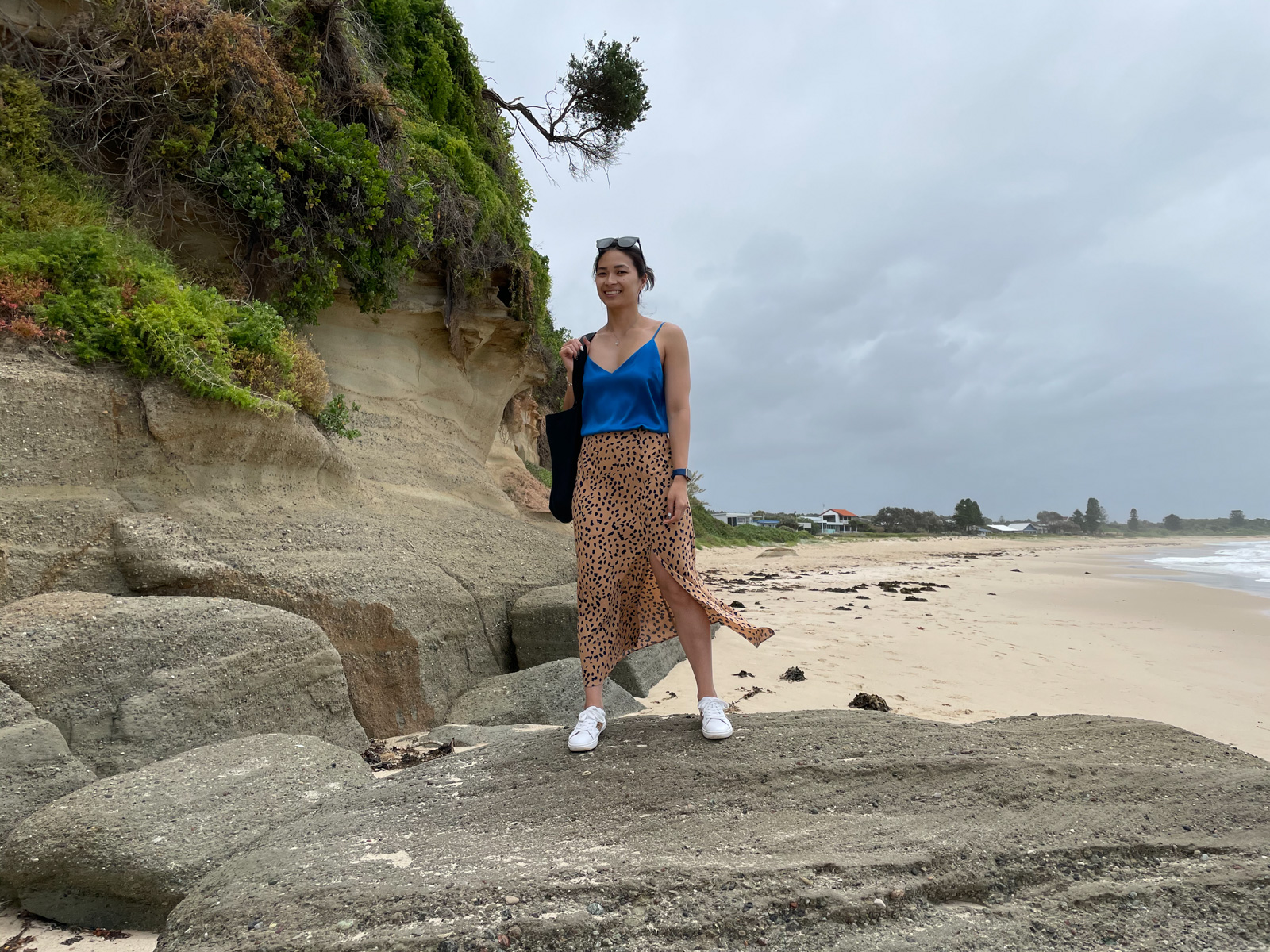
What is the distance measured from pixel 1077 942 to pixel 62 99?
290 inches

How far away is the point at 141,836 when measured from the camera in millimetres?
2346

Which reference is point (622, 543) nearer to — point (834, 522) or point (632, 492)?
point (632, 492)

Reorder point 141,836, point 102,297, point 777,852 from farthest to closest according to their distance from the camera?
point 102,297, point 141,836, point 777,852

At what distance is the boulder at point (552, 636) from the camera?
5.33 meters

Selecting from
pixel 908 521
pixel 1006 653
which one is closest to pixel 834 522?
pixel 908 521

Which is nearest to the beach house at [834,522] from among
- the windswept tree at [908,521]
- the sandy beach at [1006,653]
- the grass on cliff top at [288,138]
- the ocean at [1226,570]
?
the windswept tree at [908,521]

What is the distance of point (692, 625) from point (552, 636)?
96.8 inches

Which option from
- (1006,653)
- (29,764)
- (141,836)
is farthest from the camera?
(1006,653)

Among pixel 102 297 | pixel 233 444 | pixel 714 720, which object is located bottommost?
pixel 714 720

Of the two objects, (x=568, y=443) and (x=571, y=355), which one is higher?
(x=571, y=355)

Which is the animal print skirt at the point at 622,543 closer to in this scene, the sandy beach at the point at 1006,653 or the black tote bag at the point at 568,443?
the black tote bag at the point at 568,443

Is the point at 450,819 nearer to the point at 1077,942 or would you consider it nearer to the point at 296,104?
the point at 1077,942

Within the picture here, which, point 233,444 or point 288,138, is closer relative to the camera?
point 233,444

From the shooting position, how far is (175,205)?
18.6 feet
